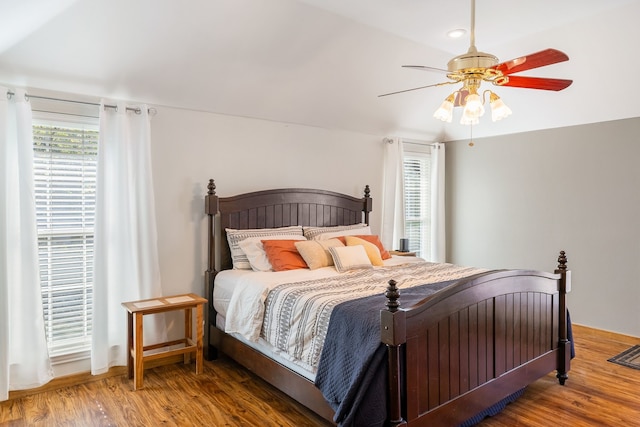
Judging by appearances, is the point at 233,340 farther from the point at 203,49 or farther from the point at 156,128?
the point at 203,49

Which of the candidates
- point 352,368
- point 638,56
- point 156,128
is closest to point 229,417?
point 352,368

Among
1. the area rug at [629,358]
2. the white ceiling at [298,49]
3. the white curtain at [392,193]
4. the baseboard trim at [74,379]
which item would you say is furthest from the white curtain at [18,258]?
the area rug at [629,358]

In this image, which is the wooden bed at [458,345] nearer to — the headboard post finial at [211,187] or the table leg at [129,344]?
the headboard post finial at [211,187]

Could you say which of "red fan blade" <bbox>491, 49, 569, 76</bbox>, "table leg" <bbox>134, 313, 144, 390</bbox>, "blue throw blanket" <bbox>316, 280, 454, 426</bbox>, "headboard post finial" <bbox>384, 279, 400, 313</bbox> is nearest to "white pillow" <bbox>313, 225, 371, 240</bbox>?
"blue throw blanket" <bbox>316, 280, 454, 426</bbox>

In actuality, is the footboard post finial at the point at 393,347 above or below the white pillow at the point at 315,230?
below

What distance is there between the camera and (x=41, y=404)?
2.90 m

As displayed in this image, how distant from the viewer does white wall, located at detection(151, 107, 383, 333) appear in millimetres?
3662

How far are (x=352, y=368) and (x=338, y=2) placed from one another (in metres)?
2.52

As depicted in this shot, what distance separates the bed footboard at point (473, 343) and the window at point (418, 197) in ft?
8.48

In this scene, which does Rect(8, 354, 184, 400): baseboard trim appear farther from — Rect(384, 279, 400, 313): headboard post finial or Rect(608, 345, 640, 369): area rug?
Rect(608, 345, 640, 369): area rug

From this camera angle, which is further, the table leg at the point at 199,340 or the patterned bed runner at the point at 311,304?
the table leg at the point at 199,340

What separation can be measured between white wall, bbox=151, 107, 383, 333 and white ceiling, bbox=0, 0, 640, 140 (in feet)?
0.50

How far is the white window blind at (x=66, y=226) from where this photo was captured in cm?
312

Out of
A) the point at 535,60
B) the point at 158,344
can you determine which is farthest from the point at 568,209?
the point at 158,344
